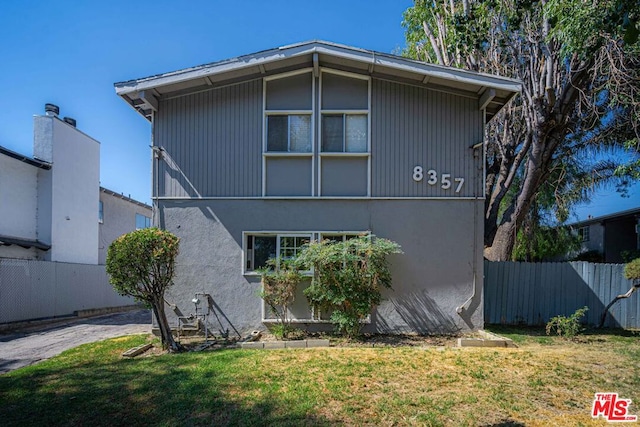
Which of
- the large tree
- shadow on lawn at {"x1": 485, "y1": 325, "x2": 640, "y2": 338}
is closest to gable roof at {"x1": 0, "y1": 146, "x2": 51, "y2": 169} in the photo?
the large tree

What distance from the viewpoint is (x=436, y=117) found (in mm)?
9188

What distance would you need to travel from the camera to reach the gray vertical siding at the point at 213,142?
9242 mm

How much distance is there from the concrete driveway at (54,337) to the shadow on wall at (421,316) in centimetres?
669

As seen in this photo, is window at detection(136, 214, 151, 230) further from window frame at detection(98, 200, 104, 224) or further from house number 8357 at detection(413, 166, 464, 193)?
house number 8357 at detection(413, 166, 464, 193)

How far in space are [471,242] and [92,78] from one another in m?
12.2

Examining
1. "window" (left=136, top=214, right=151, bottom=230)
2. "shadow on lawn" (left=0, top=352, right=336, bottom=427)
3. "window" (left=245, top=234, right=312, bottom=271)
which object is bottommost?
"shadow on lawn" (left=0, top=352, right=336, bottom=427)

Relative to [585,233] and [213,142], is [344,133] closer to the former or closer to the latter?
[213,142]

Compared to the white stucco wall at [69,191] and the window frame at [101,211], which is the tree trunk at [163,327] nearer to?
the white stucco wall at [69,191]

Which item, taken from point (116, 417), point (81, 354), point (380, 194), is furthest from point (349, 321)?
point (81, 354)

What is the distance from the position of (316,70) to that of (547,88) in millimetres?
6094

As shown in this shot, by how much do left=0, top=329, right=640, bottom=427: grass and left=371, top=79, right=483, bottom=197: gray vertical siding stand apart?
3.69 metres

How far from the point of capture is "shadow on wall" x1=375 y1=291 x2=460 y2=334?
889cm

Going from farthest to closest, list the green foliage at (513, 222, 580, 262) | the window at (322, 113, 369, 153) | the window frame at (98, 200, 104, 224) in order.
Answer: the window frame at (98, 200, 104, 224), the green foliage at (513, 222, 580, 262), the window at (322, 113, 369, 153)

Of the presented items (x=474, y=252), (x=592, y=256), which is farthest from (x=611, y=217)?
(x=474, y=252)
